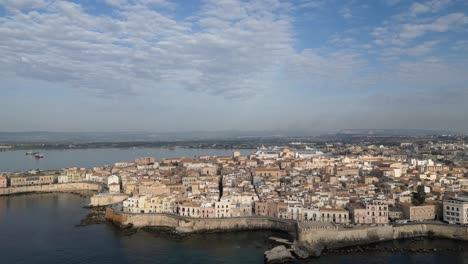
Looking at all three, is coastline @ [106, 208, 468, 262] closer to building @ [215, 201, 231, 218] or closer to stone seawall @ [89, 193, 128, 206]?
building @ [215, 201, 231, 218]

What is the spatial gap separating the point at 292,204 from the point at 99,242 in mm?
8024

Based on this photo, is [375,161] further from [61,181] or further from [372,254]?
[61,181]

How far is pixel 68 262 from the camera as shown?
13.7m

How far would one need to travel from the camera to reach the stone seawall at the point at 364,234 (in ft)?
48.2

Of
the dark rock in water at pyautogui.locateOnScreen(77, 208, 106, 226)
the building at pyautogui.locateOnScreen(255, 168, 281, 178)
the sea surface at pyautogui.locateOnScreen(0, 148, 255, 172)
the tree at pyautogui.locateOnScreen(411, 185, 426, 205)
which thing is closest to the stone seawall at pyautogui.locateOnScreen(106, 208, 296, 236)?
the dark rock in water at pyautogui.locateOnScreen(77, 208, 106, 226)

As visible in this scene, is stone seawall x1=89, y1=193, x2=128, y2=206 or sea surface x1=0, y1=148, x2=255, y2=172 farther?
sea surface x1=0, y1=148, x2=255, y2=172

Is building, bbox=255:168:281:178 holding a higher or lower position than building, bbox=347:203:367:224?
Answer: higher

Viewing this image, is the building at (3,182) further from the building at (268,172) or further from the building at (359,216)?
the building at (359,216)

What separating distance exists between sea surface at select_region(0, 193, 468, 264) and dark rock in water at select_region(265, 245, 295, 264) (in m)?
0.39

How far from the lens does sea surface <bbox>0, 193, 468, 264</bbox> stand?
45.4 ft

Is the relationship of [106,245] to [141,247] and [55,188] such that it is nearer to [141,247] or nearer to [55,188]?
[141,247]

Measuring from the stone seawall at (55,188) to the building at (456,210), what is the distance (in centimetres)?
2166

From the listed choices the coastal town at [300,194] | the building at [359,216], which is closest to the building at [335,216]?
the coastal town at [300,194]

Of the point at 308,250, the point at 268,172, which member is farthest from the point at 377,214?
the point at 268,172
